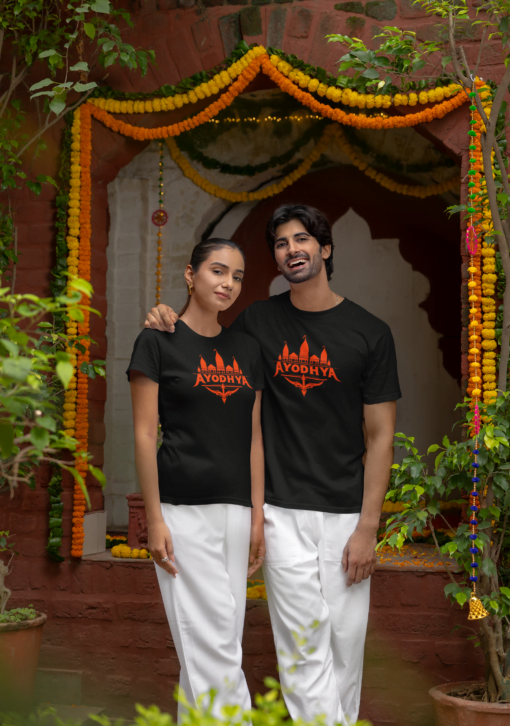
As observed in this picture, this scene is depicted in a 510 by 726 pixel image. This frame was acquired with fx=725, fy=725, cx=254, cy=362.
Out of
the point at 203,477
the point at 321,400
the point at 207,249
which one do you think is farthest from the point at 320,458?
the point at 207,249

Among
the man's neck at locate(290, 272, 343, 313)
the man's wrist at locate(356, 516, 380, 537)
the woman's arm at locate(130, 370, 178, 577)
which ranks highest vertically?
the man's neck at locate(290, 272, 343, 313)

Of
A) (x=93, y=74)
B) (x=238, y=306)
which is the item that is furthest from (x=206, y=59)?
(x=238, y=306)

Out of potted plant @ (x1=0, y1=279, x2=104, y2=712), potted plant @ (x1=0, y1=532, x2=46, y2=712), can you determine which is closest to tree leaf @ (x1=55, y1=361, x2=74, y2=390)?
potted plant @ (x1=0, y1=279, x2=104, y2=712)

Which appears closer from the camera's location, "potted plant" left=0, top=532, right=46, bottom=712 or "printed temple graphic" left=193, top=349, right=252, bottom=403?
"printed temple graphic" left=193, top=349, right=252, bottom=403

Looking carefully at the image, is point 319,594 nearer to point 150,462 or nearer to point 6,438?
point 150,462

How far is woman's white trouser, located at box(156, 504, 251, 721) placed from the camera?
219 centimetres

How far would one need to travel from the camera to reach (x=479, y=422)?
2.80 m

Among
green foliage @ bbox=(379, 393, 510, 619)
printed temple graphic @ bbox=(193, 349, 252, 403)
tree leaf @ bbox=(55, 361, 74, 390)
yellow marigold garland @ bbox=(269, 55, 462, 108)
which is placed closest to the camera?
tree leaf @ bbox=(55, 361, 74, 390)

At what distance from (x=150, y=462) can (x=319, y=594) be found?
0.69m

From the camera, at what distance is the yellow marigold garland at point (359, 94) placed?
319cm

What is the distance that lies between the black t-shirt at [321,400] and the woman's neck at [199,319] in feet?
0.71

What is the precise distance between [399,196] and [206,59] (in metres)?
2.01

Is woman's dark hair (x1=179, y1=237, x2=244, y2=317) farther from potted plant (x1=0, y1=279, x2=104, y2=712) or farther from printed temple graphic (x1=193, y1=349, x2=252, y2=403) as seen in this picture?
potted plant (x1=0, y1=279, x2=104, y2=712)

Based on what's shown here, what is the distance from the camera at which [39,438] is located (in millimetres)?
1226
